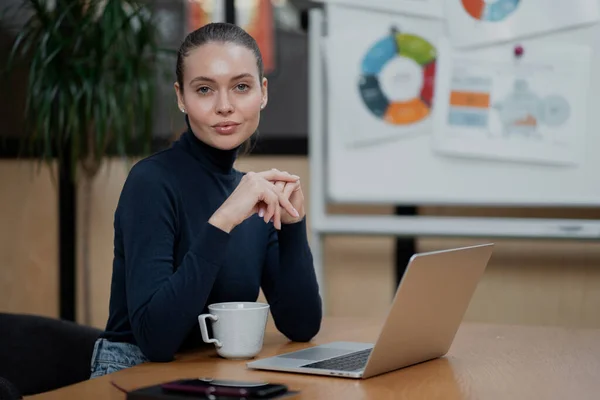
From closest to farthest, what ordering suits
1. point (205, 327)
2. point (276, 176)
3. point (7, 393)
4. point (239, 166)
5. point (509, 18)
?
point (7, 393), point (205, 327), point (276, 176), point (509, 18), point (239, 166)

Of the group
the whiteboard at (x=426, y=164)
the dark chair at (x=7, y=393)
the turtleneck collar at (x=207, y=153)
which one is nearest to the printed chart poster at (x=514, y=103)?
the whiteboard at (x=426, y=164)

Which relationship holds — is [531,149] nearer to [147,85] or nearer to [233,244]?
[147,85]

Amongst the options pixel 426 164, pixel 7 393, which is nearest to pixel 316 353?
pixel 7 393

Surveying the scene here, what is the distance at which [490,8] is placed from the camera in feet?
9.13

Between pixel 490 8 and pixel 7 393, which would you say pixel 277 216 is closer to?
pixel 7 393

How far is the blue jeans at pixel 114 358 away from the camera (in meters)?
1.45

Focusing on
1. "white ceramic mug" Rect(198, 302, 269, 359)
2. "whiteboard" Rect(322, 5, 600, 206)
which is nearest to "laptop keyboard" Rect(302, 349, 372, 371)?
"white ceramic mug" Rect(198, 302, 269, 359)

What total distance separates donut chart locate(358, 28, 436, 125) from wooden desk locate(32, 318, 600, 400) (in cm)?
138

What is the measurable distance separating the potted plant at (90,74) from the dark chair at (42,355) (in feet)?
4.69

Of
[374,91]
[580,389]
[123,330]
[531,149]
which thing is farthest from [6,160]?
[580,389]

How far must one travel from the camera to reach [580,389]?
1.16m

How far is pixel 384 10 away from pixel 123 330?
1701 mm

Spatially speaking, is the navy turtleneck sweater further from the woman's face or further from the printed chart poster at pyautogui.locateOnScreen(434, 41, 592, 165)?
the printed chart poster at pyautogui.locateOnScreen(434, 41, 592, 165)

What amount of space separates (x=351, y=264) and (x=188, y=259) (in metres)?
1.93
